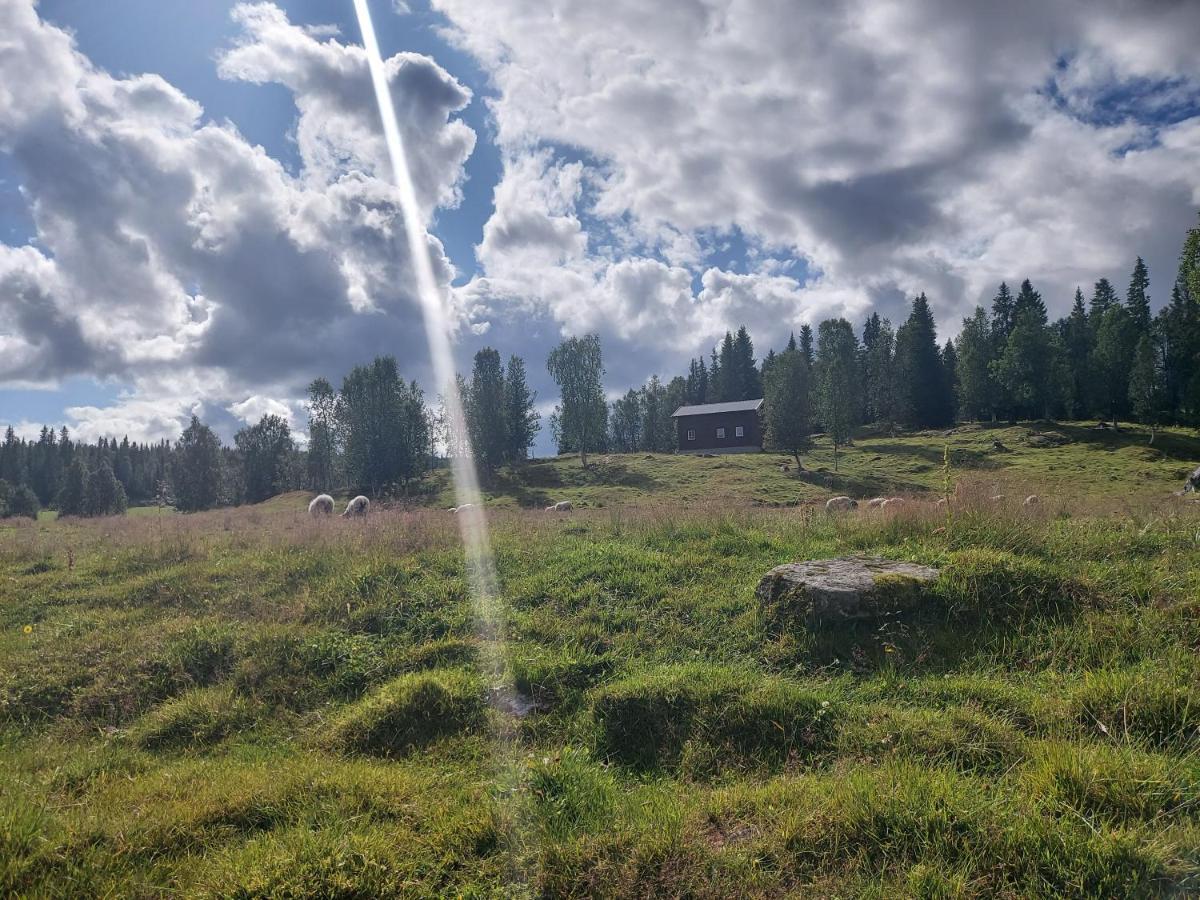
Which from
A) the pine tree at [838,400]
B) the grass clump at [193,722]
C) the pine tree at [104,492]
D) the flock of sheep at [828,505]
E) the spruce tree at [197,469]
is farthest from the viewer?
the spruce tree at [197,469]

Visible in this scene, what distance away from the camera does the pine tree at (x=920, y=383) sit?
75.9 metres

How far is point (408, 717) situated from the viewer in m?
5.79

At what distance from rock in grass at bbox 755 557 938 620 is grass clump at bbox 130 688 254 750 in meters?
6.24

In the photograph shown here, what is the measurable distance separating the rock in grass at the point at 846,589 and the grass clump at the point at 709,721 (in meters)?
1.34

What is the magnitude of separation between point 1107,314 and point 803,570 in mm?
78196

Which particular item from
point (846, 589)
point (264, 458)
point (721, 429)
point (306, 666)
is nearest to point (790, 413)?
point (721, 429)

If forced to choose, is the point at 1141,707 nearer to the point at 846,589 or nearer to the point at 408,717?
the point at 846,589

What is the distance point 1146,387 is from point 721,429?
39.8m

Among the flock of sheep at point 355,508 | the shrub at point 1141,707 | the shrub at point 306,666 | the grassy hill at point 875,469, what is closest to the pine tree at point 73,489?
the grassy hill at point 875,469

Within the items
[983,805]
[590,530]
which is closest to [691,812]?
[983,805]

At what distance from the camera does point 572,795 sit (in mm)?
4477

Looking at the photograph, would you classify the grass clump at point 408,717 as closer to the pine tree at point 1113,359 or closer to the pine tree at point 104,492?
the pine tree at point 104,492

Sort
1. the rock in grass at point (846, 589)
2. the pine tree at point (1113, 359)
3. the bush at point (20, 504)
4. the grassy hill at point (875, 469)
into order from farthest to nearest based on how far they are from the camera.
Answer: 1. the bush at point (20, 504)
2. the pine tree at point (1113, 359)
3. the grassy hill at point (875, 469)
4. the rock in grass at point (846, 589)

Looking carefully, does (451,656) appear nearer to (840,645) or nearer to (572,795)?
(572,795)
